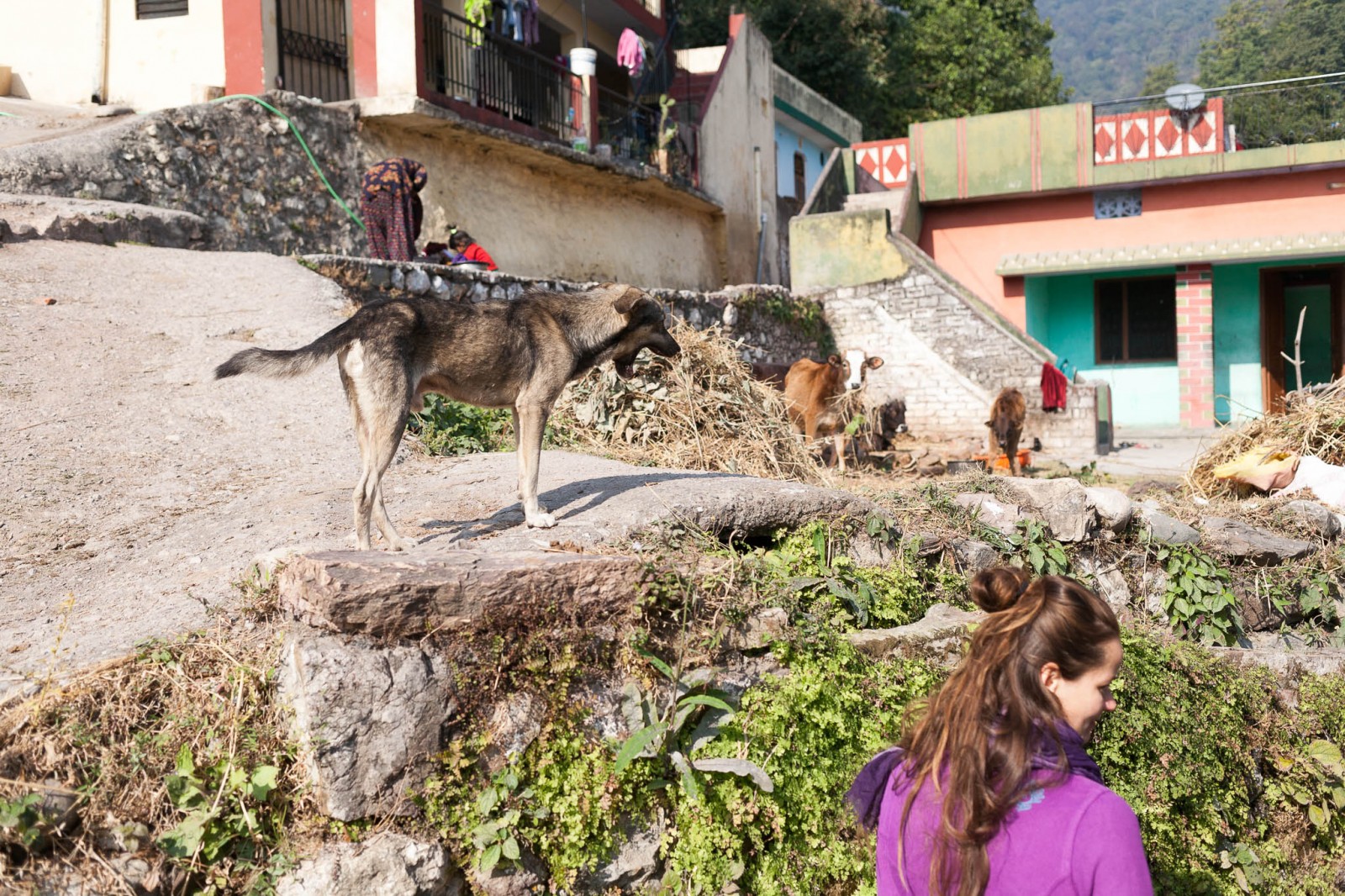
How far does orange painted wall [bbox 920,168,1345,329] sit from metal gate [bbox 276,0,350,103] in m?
13.1

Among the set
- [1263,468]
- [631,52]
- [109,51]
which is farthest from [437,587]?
[631,52]

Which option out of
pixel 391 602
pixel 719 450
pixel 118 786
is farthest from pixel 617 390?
pixel 118 786

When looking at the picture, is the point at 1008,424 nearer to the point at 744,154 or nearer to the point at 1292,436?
the point at 1292,436

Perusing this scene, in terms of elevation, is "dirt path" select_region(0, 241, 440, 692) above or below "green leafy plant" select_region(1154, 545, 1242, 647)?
above

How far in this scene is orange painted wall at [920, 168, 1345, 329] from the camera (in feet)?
65.3

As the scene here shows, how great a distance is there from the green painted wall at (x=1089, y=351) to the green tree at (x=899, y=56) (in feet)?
28.8

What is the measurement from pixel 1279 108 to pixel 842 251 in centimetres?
855

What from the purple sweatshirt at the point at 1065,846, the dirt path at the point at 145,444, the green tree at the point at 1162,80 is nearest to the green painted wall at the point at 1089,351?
the dirt path at the point at 145,444

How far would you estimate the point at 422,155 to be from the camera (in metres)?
14.4

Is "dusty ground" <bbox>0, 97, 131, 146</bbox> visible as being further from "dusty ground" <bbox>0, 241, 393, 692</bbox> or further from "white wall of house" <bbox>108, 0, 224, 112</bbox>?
"dusty ground" <bbox>0, 241, 393, 692</bbox>

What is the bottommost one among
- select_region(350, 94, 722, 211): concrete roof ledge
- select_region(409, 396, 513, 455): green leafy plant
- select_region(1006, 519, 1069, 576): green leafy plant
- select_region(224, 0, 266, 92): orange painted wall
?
select_region(1006, 519, 1069, 576): green leafy plant

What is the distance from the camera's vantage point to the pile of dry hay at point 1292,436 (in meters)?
A: 9.30

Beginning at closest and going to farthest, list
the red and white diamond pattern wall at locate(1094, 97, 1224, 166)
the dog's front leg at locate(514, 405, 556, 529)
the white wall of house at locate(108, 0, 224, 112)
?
1. the dog's front leg at locate(514, 405, 556, 529)
2. the white wall of house at locate(108, 0, 224, 112)
3. the red and white diamond pattern wall at locate(1094, 97, 1224, 166)

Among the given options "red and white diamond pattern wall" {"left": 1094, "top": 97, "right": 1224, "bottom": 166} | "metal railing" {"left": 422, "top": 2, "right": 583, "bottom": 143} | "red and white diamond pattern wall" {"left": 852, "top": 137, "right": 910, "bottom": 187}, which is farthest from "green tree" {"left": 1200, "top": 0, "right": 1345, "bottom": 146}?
"metal railing" {"left": 422, "top": 2, "right": 583, "bottom": 143}
